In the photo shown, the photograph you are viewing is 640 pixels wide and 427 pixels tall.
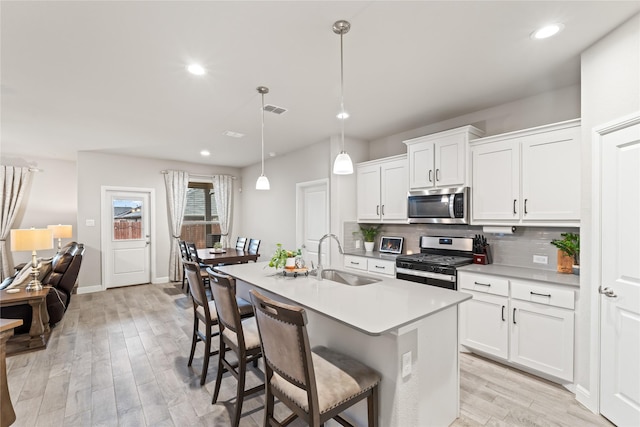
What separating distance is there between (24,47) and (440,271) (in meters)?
4.12

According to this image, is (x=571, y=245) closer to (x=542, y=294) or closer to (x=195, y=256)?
(x=542, y=294)

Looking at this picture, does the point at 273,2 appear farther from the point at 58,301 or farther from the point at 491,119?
the point at 58,301

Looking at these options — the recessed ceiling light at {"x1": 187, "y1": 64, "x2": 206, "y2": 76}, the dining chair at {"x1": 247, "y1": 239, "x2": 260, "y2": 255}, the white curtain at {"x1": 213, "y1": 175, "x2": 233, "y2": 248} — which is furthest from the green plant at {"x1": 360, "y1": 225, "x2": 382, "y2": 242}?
the white curtain at {"x1": 213, "y1": 175, "x2": 233, "y2": 248}

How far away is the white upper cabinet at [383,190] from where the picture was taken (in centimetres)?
412

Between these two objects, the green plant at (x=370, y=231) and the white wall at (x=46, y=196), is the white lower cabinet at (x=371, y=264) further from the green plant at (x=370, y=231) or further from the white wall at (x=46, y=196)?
the white wall at (x=46, y=196)

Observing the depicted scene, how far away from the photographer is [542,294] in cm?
253

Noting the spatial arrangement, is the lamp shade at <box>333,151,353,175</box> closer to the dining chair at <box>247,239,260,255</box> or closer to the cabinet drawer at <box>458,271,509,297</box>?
the cabinet drawer at <box>458,271,509,297</box>

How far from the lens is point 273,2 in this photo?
180 cm

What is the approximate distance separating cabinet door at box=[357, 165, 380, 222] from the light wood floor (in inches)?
87.9

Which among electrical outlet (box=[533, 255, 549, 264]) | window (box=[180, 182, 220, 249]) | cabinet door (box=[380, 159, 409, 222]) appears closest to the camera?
electrical outlet (box=[533, 255, 549, 264])

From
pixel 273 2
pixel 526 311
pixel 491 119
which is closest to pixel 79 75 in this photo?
pixel 273 2

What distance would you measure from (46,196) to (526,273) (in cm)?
859

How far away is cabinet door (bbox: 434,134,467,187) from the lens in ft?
11.0

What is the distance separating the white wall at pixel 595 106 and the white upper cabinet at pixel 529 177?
1.18ft
